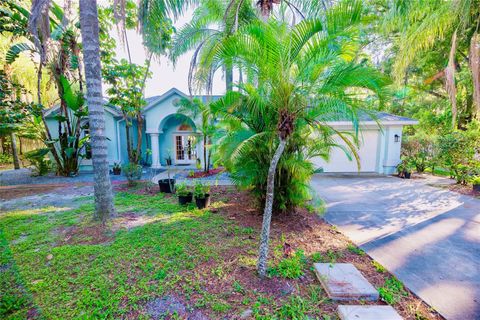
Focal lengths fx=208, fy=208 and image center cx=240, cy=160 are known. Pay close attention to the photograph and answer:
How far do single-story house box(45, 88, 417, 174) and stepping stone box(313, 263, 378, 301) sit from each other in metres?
6.51

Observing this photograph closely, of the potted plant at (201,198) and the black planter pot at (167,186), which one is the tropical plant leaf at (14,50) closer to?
the black planter pot at (167,186)

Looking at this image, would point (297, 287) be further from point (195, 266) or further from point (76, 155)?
point (76, 155)

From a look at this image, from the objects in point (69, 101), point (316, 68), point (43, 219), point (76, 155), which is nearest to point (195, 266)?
point (316, 68)

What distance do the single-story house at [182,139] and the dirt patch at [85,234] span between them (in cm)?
670

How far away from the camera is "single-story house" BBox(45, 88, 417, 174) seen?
1115 centimetres

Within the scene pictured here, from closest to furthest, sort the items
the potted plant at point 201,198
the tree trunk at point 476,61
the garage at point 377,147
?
the potted plant at point 201,198 < the tree trunk at point 476,61 < the garage at point 377,147

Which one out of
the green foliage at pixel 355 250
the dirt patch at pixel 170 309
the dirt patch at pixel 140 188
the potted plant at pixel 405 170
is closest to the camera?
the dirt patch at pixel 170 309

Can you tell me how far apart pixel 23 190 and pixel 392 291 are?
12.7 metres

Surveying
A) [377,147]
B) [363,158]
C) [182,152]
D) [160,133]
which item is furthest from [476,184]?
[160,133]

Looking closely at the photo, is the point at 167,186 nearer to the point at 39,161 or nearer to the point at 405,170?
the point at 39,161

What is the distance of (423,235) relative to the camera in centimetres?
452

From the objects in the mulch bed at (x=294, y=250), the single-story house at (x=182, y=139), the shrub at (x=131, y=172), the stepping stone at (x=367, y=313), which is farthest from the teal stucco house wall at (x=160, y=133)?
the stepping stone at (x=367, y=313)

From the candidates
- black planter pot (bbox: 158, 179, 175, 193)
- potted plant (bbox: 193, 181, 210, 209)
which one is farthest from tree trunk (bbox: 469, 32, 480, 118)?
black planter pot (bbox: 158, 179, 175, 193)

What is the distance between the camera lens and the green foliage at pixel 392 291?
8.97 ft
